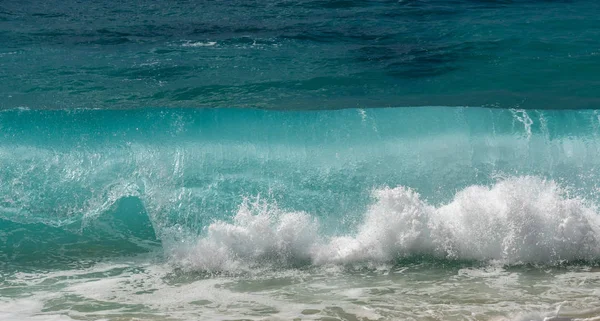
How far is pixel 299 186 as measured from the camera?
25.8ft

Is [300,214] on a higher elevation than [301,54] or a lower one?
lower

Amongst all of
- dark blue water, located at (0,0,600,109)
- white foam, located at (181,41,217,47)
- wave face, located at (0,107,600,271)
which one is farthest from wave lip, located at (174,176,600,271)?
white foam, located at (181,41,217,47)

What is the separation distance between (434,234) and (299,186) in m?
1.68

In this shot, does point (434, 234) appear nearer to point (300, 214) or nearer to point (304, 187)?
point (300, 214)

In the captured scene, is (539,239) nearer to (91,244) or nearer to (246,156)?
(246,156)

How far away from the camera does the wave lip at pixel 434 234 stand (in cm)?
673

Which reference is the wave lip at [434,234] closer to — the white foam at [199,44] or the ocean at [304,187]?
the ocean at [304,187]

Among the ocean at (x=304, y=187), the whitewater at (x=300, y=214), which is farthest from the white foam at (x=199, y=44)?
the whitewater at (x=300, y=214)

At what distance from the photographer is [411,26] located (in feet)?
48.2

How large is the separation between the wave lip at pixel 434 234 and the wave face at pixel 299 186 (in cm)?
1

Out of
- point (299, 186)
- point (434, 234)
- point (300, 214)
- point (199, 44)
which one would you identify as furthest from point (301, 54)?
point (434, 234)

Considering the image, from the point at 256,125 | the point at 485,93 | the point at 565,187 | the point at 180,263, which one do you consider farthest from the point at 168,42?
the point at 565,187

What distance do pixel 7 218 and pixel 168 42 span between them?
6.71 metres

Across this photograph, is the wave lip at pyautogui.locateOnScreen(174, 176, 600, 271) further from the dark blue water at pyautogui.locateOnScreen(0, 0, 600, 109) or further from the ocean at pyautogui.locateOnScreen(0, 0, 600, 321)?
the dark blue water at pyautogui.locateOnScreen(0, 0, 600, 109)
